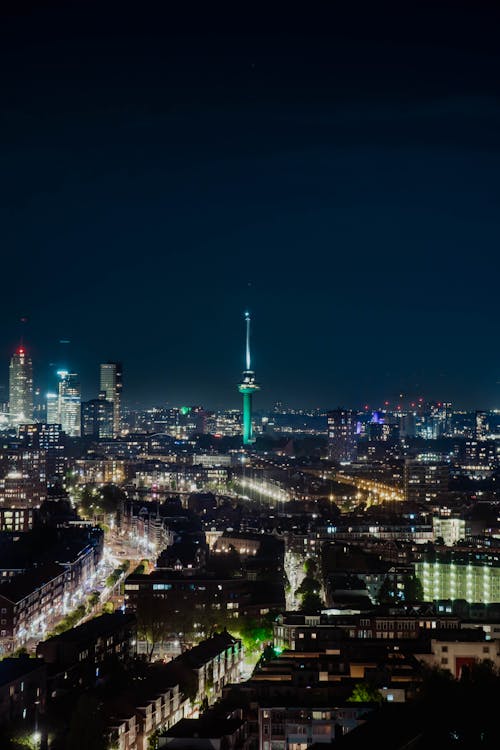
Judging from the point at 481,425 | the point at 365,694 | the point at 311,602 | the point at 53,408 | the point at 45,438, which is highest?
the point at 53,408

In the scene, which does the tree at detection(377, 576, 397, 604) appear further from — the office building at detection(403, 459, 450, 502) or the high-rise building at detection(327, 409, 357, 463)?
the high-rise building at detection(327, 409, 357, 463)

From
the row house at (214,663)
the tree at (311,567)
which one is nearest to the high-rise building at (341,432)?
the tree at (311,567)

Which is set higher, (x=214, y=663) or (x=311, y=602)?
(x=311, y=602)

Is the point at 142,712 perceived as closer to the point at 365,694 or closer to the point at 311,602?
the point at 365,694

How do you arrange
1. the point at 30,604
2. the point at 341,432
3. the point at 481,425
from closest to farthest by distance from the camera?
the point at 30,604
the point at 341,432
the point at 481,425

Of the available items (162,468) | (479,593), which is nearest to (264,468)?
(162,468)

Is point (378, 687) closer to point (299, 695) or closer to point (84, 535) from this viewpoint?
point (299, 695)

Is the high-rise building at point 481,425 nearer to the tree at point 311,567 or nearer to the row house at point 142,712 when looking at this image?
the tree at point 311,567

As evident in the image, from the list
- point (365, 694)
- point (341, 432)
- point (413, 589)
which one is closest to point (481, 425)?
point (341, 432)
